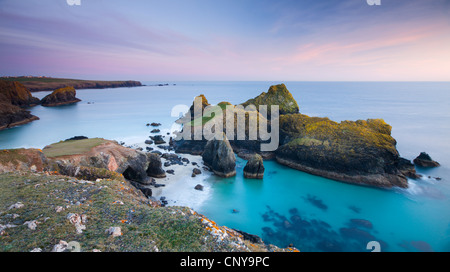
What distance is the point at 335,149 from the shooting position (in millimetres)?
31969

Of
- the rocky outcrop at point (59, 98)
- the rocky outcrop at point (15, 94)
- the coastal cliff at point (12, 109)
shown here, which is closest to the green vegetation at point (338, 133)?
the coastal cliff at point (12, 109)

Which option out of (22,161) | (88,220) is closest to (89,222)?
(88,220)

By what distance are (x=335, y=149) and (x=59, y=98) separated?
13262 cm

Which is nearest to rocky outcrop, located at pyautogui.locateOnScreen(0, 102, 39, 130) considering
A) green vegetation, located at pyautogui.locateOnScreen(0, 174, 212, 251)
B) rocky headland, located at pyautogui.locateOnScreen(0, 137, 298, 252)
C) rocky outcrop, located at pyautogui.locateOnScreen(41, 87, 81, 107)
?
rocky outcrop, located at pyautogui.locateOnScreen(41, 87, 81, 107)

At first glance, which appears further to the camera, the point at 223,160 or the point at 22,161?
the point at 223,160

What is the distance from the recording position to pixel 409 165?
1252 inches

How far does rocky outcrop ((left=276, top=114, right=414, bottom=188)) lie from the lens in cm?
2956

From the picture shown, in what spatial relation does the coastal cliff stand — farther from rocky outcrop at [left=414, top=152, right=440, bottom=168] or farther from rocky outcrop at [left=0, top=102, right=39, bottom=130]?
rocky outcrop at [left=414, top=152, right=440, bottom=168]

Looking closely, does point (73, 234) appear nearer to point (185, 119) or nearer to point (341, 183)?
point (341, 183)

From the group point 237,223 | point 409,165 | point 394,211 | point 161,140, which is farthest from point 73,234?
point 409,165

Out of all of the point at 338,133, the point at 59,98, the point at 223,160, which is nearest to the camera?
the point at 223,160

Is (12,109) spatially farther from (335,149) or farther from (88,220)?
(335,149)

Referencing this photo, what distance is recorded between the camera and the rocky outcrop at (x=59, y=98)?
103m
